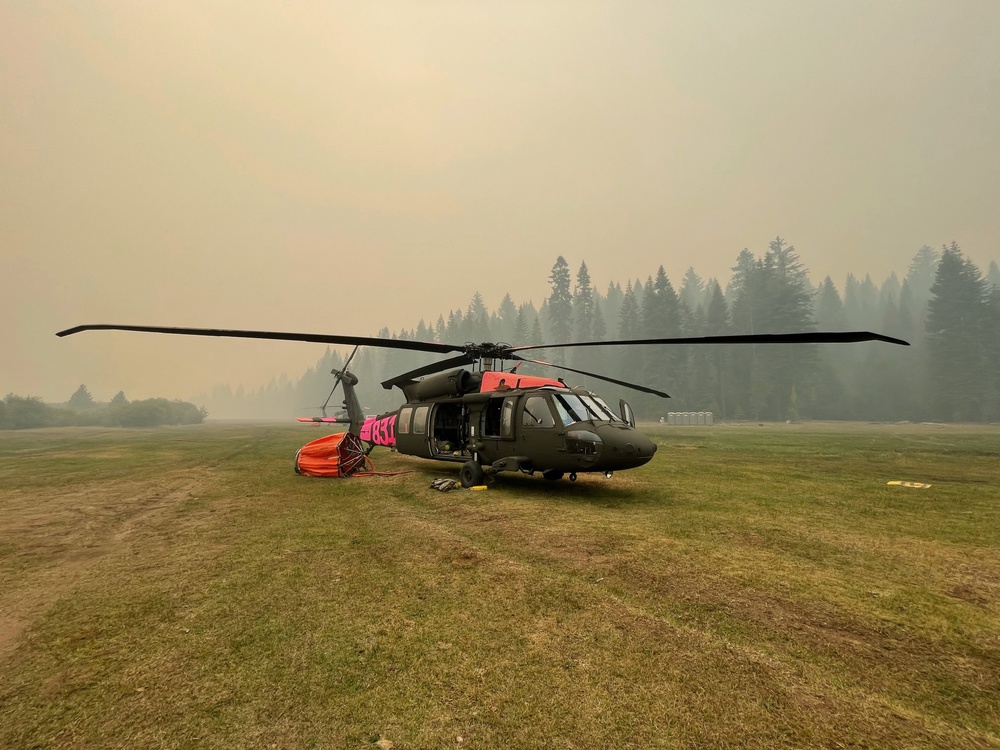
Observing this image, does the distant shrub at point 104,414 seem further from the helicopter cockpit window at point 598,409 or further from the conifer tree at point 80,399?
the helicopter cockpit window at point 598,409

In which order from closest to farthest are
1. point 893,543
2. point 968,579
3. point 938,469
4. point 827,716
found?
1. point 827,716
2. point 968,579
3. point 893,543
4. point 938,469

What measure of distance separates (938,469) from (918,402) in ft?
213

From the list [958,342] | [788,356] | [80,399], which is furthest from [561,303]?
[80,399]

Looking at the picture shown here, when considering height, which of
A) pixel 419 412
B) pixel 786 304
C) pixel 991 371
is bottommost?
pixel 419 412

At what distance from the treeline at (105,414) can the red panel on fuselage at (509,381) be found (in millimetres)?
74974

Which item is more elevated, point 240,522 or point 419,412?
point 419,412

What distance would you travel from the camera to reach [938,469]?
1172 centimetres

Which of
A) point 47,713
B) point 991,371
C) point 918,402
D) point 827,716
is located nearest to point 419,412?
point 47,713

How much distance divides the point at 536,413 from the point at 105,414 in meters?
86.5

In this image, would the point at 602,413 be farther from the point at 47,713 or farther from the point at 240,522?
the point at 47,713

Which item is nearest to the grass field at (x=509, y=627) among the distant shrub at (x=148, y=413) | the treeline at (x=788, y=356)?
the treeline at (x=788, y=356)

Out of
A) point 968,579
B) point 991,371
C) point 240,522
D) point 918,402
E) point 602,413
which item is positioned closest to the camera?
point 968,579

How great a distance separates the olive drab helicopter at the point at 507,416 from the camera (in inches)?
307

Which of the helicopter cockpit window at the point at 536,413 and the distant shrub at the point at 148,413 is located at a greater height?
the helicopter cockpit window at the point at 536,413
